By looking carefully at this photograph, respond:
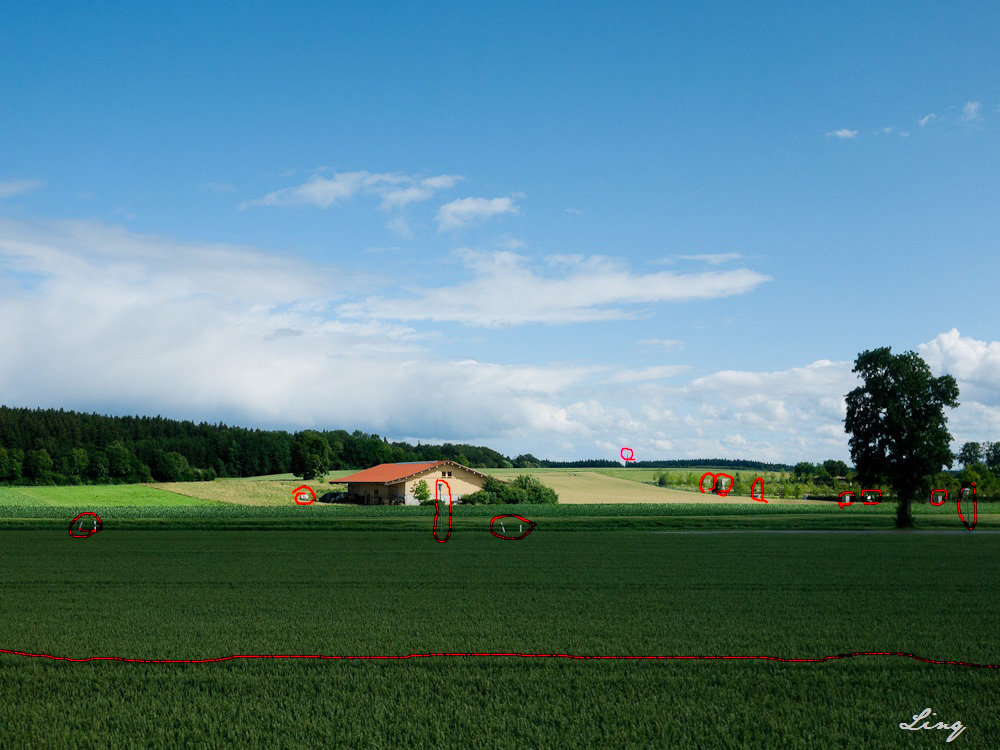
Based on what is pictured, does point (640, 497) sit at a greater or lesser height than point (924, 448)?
lesser

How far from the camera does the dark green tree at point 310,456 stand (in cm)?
11681

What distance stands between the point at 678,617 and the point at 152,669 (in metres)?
9.36

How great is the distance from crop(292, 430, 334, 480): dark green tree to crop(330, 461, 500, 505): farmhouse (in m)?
30.7

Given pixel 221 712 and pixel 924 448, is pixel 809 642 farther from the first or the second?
pixel 924 448

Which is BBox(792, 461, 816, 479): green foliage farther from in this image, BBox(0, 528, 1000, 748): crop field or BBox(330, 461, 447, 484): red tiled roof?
BBox(0, 528, 1000, 748): crop field

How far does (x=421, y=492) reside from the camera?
266 ft

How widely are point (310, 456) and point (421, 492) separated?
40702mm

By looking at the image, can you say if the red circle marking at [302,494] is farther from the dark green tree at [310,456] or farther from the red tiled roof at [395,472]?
the dark green tree at [310,456]

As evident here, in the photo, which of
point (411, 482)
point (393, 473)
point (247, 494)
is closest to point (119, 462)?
point (247, 494)

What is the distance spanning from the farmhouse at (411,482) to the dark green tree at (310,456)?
3067cm

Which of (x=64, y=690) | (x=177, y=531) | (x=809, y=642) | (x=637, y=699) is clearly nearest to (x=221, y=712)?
(x=64, y=690)

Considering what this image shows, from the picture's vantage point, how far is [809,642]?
43.3 ft

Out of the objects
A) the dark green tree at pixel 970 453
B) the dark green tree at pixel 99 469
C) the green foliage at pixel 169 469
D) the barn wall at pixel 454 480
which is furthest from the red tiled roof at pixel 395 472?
the dark green tree at pixel 970 453
